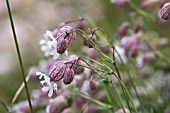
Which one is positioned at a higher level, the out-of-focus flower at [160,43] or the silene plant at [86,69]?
the silene plant at [86,69]

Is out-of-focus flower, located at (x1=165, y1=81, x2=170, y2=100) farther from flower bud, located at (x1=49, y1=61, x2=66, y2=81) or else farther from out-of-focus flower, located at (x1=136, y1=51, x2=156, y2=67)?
flower bud, located at (x1=49, y1=61, x2=66, y2=81)

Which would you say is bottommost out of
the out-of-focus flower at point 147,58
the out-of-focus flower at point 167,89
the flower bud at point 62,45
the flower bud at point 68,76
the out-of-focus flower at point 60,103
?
the out-of-focus flower at point 167,89

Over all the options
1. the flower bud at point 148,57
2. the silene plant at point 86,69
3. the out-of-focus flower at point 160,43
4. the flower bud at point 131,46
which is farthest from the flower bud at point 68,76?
the out-of-focus flower at point 160,43

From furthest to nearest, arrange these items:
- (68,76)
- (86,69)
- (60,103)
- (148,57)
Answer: (148,57) → (86,69) → (60,103) → (68,76)

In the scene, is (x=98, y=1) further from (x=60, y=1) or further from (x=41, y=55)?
(x=41, y=55)

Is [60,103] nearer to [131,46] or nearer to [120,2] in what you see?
[131,46]

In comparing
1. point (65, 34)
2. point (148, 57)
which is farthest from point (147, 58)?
point (65, 34)

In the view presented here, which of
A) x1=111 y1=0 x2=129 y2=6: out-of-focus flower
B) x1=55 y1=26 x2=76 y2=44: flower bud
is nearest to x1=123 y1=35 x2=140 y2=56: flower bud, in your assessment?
x1=111 y1=0 x2=129 y2=6: out-of-focus flower

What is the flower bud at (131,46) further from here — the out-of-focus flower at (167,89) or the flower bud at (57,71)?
the flower bud at (57,71)

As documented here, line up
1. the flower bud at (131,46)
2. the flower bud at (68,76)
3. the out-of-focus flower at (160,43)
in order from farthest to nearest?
1. the out-of-focus flower at (160,43)
2. the flower bud at (131,46)
3. the flower bud at (68,76)

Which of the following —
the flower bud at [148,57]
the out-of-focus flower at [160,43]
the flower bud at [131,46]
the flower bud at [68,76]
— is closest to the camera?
the flower bud at [68,76]

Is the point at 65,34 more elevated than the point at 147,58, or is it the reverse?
the point at 65,34
